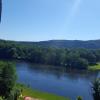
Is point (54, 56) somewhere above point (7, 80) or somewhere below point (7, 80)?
below

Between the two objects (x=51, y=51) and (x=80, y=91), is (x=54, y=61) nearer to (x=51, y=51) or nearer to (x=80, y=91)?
(x=51, y=51)

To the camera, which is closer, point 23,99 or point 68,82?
point 23,99

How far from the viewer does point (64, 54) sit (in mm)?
110750

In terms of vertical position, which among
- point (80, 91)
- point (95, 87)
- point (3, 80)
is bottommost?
point (80, 91)

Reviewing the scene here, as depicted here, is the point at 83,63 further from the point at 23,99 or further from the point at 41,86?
the point at 23,99

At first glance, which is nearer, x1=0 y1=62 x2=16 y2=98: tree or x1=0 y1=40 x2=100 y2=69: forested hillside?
x1=0 y1=62 x2=16 y2=98: tree

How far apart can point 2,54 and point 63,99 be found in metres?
86.9

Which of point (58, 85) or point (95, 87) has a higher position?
point (95, 87)

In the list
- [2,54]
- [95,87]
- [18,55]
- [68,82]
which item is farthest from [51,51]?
[95,87]

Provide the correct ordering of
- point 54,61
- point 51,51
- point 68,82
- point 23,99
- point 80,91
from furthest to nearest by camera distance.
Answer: point 51,51
point 54,61
point 68,82
point 80,91
point 23,99

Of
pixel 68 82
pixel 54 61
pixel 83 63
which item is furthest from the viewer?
pixel 54 61

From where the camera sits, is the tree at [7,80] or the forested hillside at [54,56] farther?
the forested hillside at [54,56]

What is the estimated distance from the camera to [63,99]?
44.9 meters

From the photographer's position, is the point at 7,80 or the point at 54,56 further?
the point at 54,56
